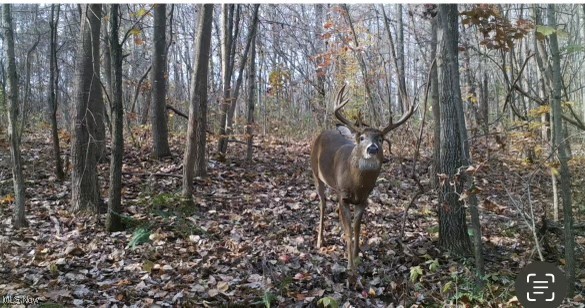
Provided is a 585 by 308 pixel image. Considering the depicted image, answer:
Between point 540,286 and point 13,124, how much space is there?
20.0 ft

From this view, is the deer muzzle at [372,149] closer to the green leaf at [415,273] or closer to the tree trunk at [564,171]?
the green leaf at [415,273]

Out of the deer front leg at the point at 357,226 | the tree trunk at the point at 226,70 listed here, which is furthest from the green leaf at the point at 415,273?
the tree trunk at the point at 226,70

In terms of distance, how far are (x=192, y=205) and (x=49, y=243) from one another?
79.5 inches

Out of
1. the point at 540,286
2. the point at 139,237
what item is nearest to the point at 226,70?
the point at 139,237

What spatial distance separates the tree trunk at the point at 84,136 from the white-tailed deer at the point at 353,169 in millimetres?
3260

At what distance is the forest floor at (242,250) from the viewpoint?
4.65 metres

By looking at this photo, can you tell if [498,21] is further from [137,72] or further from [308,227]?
[137,72]

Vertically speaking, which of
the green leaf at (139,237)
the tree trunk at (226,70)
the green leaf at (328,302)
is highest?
the tree trunk at (226,70)

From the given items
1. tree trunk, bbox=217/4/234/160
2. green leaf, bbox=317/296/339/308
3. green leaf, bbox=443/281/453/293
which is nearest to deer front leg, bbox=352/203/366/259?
green leaf, bbox=443/281/453/293

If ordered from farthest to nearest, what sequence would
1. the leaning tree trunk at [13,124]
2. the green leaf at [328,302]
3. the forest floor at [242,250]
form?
the leaning tree trunk at [13,124] < the forest floor at [242,250] < the green leaf at [328,302]

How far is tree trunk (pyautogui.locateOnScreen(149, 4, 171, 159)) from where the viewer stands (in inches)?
408

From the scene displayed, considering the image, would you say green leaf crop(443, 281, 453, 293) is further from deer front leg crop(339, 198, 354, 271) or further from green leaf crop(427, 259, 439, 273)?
deer front leg crop(339, 198, 354, 271)

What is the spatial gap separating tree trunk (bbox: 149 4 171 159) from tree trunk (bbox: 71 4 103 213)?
2.59 metres

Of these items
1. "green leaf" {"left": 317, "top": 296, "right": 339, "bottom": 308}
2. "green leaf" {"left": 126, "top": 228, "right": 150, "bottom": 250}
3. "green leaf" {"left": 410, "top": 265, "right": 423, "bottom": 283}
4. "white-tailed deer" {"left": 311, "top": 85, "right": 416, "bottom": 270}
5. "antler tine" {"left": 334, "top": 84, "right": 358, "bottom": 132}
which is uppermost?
"antler tine" {"left": 334, "top": 84, "right": 358, "bottom": 132}
